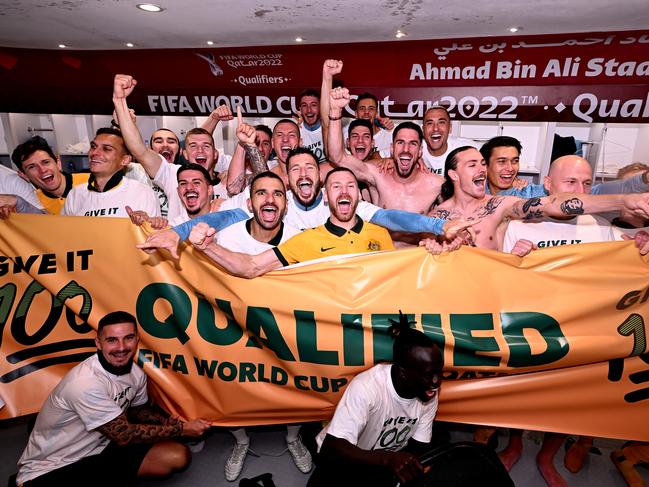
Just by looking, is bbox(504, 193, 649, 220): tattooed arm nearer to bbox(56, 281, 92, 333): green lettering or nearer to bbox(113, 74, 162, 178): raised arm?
bbox(56, 281, 92, 333): green lettering

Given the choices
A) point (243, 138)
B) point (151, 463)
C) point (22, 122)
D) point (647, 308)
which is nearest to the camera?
point (647, 308)

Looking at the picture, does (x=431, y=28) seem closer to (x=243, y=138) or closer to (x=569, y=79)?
(x=569, y=79)

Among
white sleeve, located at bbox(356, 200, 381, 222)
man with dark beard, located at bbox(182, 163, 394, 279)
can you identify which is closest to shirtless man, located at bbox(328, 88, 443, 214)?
white sleeve, located at bbox(356, 200, 381, 222)

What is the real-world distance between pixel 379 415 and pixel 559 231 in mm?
1820

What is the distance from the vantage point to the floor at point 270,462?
2.92m

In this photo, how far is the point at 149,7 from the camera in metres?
4.93

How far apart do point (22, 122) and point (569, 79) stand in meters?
10.1

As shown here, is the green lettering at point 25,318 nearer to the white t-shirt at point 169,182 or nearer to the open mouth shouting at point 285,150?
the white t-shirt at point 169,182

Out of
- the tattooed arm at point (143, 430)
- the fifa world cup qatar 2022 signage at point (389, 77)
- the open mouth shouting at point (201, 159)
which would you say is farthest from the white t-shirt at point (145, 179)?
the fifa world cup qatar 2022 signage at point (389, 77)

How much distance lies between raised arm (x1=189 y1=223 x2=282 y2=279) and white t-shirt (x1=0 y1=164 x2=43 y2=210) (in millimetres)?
2098

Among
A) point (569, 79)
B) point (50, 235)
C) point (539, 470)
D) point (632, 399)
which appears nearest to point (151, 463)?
point (50, 235)

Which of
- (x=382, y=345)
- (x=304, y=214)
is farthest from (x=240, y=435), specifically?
(x=304, y=214)

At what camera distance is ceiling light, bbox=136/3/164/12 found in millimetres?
4819

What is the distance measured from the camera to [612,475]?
2959 millimetres
